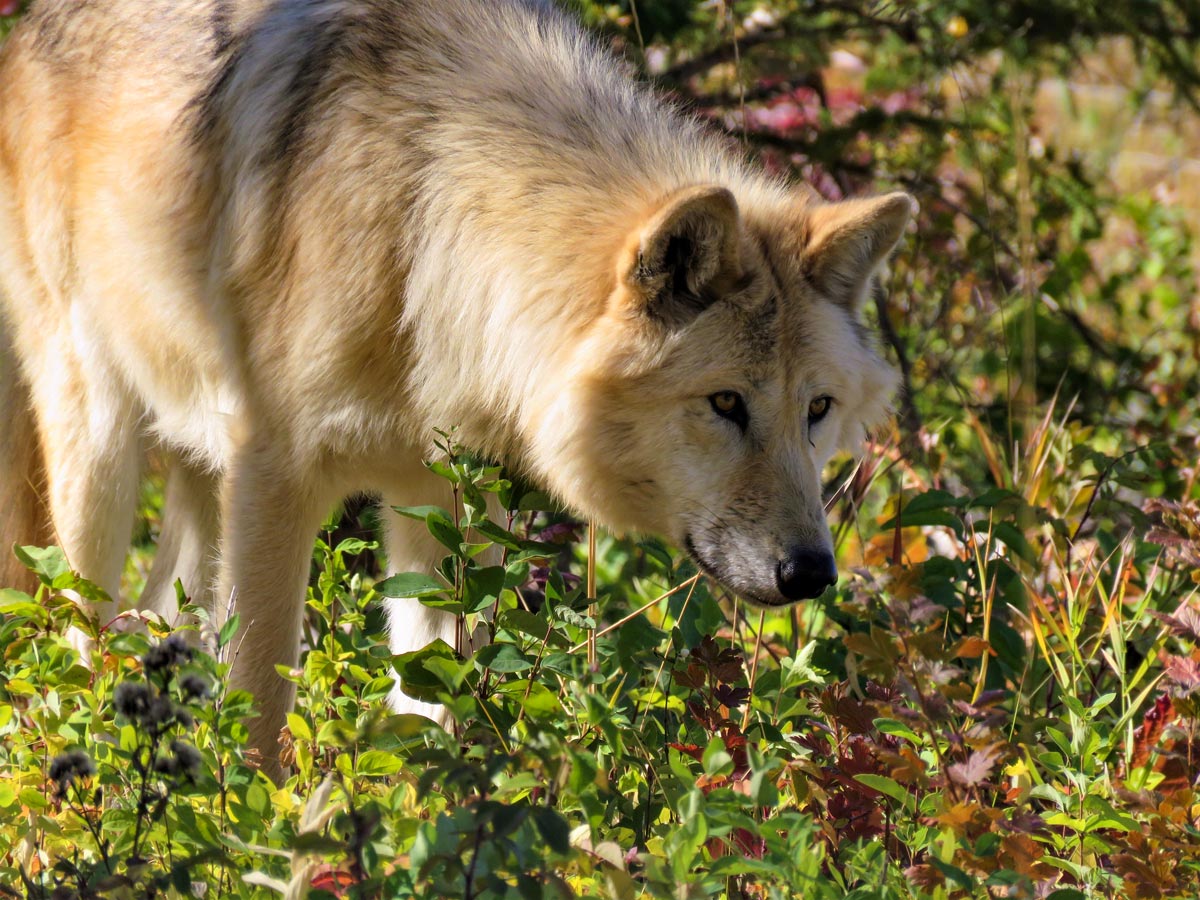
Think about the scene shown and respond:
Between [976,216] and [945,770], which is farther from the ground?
[945,770]

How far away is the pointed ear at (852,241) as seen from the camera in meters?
3.17

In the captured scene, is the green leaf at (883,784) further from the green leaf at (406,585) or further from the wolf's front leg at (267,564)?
the wolf's front leg at (267,564)

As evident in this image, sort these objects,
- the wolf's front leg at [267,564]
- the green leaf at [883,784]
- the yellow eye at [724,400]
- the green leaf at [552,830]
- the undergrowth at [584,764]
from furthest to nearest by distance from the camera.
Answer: the wolf's front leg at [267,564]
the yellow eye at [724,400]
the green leaf at [883,784]
the undergrowth at [584,764]
the green leaf at [552,830]

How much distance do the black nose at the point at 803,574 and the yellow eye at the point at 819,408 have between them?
40 cm

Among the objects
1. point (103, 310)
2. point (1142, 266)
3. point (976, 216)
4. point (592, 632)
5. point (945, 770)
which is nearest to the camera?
point (945, 770)

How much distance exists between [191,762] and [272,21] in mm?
2514

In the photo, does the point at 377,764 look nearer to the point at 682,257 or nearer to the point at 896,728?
the point at 896,728

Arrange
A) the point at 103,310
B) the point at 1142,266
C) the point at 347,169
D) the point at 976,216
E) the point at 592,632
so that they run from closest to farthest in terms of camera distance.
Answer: the point at 592,632
the point at 347,169
the point at 103,310
the point at 976,216
the point at 1142,266

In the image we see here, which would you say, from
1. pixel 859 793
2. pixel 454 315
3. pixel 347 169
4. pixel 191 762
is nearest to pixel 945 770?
pixel 859 793

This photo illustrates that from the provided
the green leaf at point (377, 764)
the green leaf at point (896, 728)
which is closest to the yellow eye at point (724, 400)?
the green leaf at point (896, 728)

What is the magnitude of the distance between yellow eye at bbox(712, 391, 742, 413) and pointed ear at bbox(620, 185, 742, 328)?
19 centimetres

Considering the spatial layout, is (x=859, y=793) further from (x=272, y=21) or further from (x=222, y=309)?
(x=272, y=21)

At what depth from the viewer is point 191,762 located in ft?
6.25

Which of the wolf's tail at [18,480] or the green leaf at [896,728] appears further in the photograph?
the wolf's tail at [18,480]
